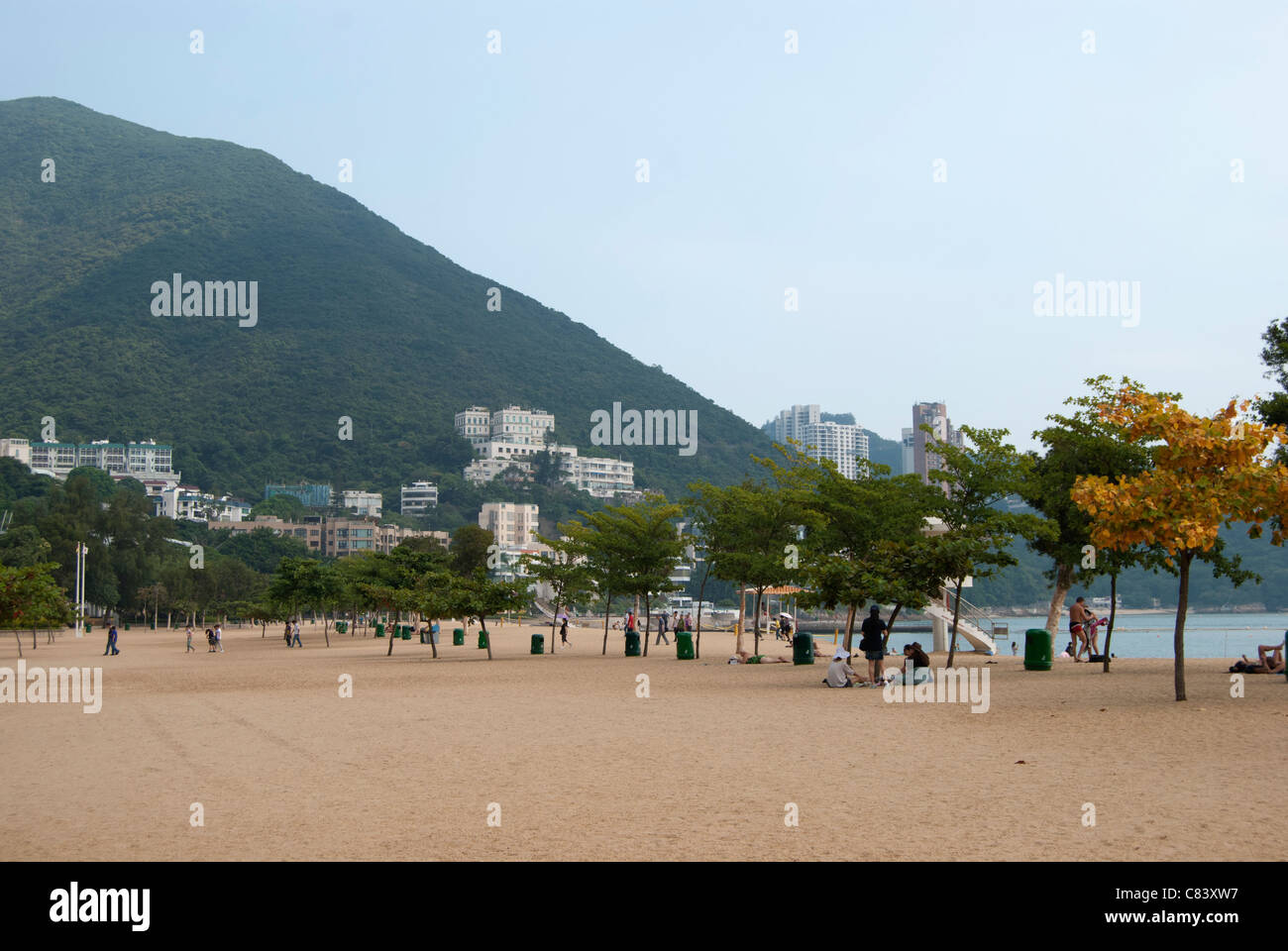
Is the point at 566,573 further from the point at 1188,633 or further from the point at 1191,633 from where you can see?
the point at 1191,633

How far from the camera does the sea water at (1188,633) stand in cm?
5362

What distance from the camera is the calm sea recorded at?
5391 centimetres

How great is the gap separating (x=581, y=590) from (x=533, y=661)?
542 centimetres

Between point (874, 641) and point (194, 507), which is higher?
point (194, 507)

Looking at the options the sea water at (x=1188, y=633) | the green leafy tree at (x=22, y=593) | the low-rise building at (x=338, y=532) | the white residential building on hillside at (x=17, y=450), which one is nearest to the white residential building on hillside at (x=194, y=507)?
the low-rise building at (x=338, y=532)

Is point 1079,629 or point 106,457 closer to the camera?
point 1079,629

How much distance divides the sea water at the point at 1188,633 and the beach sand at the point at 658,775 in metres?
17.2

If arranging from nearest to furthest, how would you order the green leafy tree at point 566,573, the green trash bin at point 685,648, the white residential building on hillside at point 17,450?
the green trash bin at point 685,648 < the green leafy tree at point 566,573 < the white residential building on hillside at point 17,450

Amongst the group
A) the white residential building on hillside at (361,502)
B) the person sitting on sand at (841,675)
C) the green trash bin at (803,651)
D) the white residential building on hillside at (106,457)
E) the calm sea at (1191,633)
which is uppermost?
the white residential building on hillside at (106,457)

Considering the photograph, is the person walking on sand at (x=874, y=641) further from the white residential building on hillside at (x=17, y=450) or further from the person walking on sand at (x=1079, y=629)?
the white residential building on hillside at (x=17, y=450)

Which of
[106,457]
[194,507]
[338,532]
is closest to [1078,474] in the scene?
[338,532]

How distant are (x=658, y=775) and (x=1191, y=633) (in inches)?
3162

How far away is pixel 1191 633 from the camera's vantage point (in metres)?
82.4
